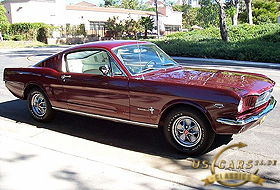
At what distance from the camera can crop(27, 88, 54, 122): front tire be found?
252 inches

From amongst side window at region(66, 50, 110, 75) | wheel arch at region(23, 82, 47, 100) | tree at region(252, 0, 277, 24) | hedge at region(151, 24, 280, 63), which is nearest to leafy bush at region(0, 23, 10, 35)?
hedge at region(151, 24, 280, 63)

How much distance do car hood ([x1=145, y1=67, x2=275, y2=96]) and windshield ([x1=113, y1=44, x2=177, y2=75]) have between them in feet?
0.67

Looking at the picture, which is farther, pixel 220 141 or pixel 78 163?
pixel 220 141

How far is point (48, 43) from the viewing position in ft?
150

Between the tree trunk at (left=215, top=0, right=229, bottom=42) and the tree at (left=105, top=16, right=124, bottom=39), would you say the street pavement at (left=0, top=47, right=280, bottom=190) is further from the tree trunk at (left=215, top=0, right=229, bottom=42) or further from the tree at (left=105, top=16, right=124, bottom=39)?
the tree at (left=105, top=16, right=124, bottom=39)

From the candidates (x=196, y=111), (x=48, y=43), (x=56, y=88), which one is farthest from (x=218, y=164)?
(x=48, y=43)

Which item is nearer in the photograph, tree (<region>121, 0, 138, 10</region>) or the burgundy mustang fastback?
the burgundy mustang fastback

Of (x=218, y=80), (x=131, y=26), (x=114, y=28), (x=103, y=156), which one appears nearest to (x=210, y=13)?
(x=131, y=26)

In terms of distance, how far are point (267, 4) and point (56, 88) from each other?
151 ft

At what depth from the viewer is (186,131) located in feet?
15.5

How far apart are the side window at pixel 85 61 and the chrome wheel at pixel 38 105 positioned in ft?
3.05

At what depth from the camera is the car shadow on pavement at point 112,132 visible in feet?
17.1

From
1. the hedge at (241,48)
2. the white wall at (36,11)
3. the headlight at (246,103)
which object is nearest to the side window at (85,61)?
the headlight at (246,103)

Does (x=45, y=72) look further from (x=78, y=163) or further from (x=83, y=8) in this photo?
(x=83, y=8)
